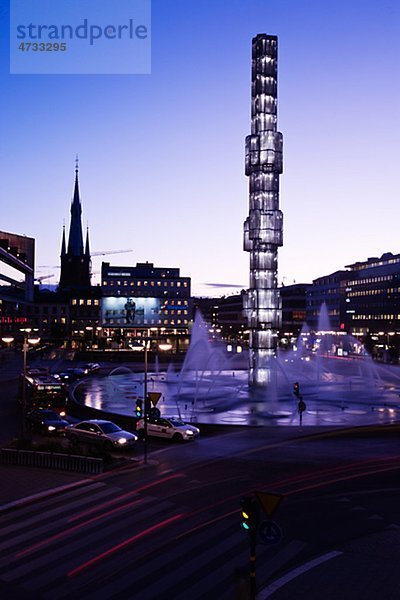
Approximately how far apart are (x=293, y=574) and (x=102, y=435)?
18.2m

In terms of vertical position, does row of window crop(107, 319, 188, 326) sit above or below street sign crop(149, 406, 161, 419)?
above

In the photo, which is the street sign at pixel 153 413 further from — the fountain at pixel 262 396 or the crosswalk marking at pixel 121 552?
the crosswalk marking at pixel 121 552

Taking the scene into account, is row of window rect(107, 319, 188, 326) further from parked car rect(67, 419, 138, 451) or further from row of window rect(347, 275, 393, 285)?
parked car rect(67, 419, 138, 451)

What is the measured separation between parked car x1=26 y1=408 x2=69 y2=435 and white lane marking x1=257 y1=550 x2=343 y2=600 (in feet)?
71.4

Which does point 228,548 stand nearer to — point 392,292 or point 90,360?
point 90,360

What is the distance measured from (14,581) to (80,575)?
146cm

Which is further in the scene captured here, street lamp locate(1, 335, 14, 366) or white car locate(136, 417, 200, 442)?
street lamp locate(1, 335, 14, 366)

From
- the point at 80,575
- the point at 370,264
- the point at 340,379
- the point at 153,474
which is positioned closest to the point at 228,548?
the point at 80,575

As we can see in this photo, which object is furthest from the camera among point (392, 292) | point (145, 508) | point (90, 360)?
point (392, 292)

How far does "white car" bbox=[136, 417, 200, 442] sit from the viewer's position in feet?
105

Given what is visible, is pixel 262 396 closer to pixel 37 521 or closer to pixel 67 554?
pixel 37 521

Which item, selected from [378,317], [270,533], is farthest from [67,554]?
[378,317]

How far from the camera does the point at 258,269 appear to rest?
6003cm

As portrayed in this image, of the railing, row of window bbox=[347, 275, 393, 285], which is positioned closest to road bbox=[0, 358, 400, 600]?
the railing
